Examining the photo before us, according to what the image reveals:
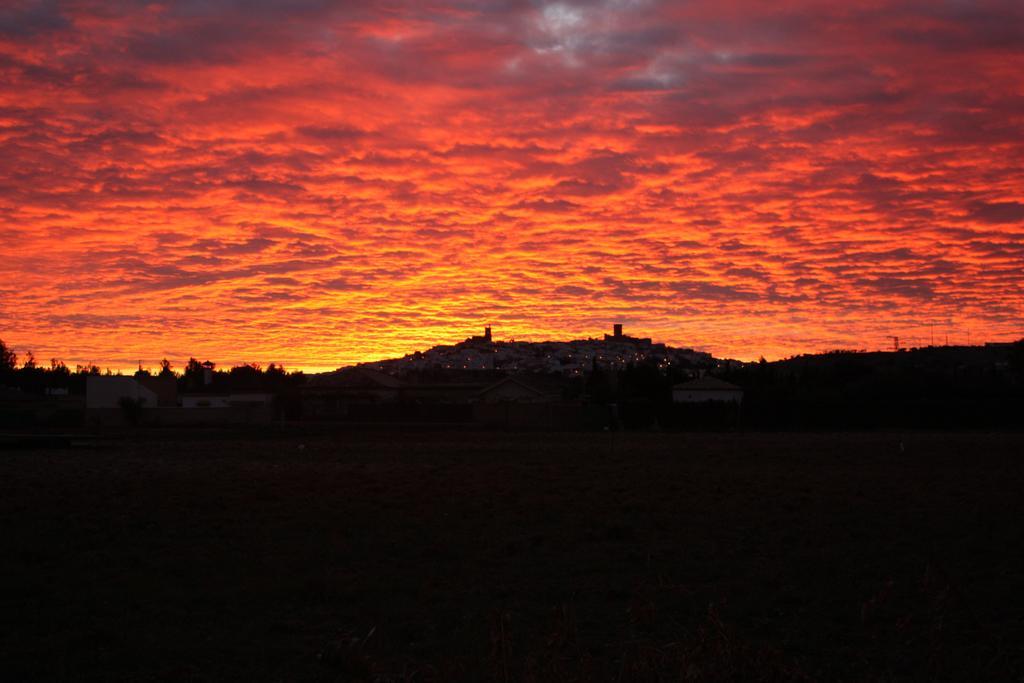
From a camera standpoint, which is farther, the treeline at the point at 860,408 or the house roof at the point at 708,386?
the house roof at the point at 708,386

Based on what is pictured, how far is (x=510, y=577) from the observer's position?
1262 centimetres

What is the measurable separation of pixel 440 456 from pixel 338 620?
25.2 meters

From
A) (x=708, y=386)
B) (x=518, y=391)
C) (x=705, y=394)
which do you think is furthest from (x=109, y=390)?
(x=708, y=386)

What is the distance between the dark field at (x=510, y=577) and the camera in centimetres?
863

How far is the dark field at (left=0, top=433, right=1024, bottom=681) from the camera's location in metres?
8.63

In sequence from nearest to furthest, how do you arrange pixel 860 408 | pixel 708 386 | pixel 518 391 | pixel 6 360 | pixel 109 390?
pixel 860 408, pixel 708 386, pixel 518 391, pixel 109 390, pixel 6 360

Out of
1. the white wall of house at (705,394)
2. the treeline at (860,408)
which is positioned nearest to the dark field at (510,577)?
the treeline at (860,408)

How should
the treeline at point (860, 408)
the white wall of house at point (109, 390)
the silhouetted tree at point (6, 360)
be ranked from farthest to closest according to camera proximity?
the silhouetted tree at point (6, 360) → the white wall of house at point (109, 390) → the treeline at point (860, 408)

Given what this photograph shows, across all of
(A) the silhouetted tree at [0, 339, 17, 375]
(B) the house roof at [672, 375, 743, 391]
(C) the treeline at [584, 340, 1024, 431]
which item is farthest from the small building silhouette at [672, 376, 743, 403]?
(A) the silhouetted tree at [0, 339, 17, 375]

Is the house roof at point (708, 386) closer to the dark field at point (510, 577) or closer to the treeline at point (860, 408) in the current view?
the treeline at point (860, 408)

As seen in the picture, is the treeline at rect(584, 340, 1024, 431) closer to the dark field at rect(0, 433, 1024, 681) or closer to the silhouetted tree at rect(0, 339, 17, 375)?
the dark field at rect(0, 433, 1024, 681)

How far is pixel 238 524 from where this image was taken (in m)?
17.0

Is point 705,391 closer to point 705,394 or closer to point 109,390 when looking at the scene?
point 705,394

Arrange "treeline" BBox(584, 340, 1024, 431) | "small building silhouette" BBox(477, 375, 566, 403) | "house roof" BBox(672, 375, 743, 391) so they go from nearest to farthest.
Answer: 1. "treeline" BBox(584, 340, 1024, 431)
2. "house roof" BBox(672, 375, 743, 391)
3. "small building silhouette" BBox(477, 375, 566, 403)
